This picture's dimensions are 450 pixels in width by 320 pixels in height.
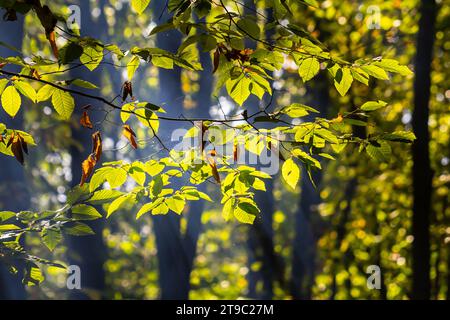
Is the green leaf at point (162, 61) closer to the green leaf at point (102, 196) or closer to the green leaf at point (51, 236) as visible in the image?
the green leaf at point (102, 196)

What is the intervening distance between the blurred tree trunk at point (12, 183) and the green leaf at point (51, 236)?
4416 mm

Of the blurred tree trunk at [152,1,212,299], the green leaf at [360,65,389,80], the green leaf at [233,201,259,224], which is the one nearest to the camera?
the green leaf at [360,65,389,80]

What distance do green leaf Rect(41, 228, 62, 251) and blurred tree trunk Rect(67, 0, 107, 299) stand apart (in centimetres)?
511

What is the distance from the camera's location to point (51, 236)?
1984 millimetres

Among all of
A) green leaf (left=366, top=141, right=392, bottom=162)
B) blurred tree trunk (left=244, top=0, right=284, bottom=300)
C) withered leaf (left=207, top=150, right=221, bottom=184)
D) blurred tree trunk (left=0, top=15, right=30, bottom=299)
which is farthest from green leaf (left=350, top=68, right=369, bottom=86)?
blurred tree trunk (left=244, top=0, right=284, bottom=300)

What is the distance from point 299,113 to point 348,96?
6.20 m

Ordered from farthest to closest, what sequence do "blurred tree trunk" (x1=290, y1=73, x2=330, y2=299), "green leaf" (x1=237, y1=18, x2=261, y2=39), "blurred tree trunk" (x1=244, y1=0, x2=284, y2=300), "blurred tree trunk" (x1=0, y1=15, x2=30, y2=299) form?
"blurred tree trunk" (x1=290, y1=73, x2=330, y2=299)
"blurred tree trunk" (x1=244, y1=0, x2=284, y2=300)
"blurred tree trunk" (x1=0, y1=15, x2=30, y2=299)
"green leaf" (x1=237, y1=18, x2=261, y2=39)

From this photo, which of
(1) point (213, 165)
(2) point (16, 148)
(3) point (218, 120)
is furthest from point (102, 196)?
Answer: (3) point (218, 120)

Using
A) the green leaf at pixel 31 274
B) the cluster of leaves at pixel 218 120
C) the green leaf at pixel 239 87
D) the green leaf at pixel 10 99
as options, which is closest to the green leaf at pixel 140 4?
the cluster of leaves at pixel 218 120

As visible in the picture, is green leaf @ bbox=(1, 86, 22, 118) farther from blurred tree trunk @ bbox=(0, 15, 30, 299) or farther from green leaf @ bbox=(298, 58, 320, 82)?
blurred tree trunk @ bbox=(0, 15, 30, 299)

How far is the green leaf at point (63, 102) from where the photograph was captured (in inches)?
75.9

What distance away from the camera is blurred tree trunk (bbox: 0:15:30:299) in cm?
633

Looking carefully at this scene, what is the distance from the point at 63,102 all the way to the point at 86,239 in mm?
5948
